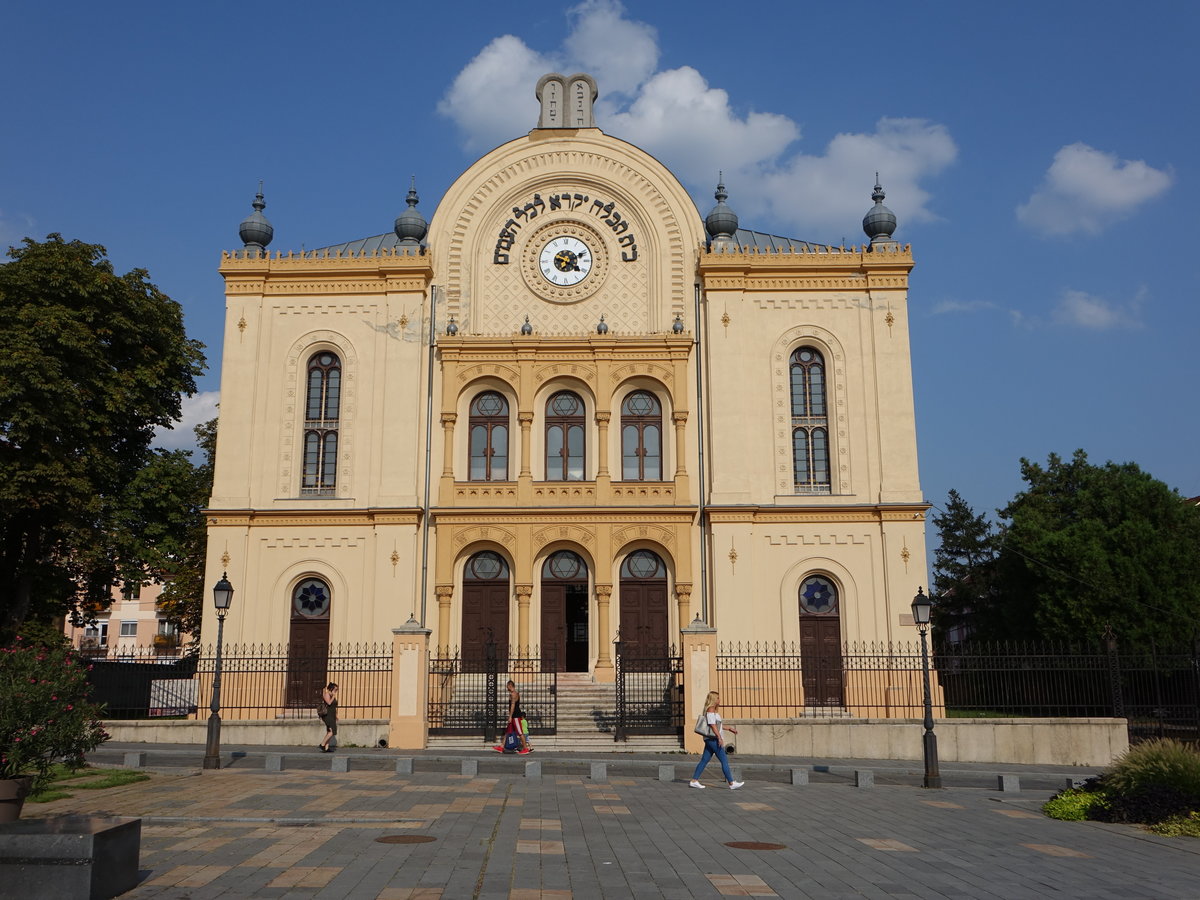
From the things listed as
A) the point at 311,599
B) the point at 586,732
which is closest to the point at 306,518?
the point at 311,599

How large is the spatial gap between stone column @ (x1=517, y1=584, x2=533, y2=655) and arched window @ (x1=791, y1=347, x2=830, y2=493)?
8.52 metres

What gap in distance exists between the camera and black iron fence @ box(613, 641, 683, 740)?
24484 millimetres

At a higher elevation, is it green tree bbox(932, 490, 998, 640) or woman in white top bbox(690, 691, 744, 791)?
green tree bbox(932, 490, 998, 640)

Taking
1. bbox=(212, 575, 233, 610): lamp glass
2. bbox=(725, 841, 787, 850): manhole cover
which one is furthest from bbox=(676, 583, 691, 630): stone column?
bbox=(725, 841, 787, 850): manhole cover

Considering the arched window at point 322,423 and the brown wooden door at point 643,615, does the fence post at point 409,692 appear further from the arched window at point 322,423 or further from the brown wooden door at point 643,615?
the arched window at point 322,423

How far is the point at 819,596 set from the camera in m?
30.1

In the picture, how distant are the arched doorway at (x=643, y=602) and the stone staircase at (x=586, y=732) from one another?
199 centimetres

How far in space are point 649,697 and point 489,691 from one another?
4295 millimetres

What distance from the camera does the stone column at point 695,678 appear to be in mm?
23719

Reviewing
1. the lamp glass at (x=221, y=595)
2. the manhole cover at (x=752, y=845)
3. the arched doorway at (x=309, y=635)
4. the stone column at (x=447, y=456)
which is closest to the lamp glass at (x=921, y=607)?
the manhole cover at (x=752, y=845)

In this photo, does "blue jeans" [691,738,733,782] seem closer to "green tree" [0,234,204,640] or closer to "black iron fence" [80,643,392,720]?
"black iron fence" [80,643,392,720]

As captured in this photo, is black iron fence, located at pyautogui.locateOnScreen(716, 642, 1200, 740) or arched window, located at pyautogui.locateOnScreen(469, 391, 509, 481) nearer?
black iron fence, located at pyautogui.locateOnScreen(716, 642, 1200, 740)

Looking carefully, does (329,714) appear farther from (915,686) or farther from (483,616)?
(915,686)

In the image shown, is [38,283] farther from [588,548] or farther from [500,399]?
[588,548]
